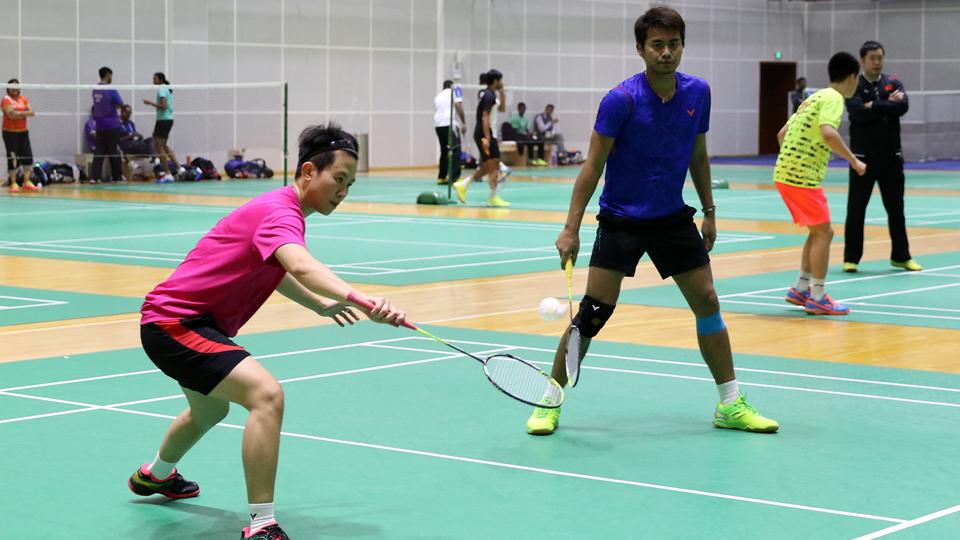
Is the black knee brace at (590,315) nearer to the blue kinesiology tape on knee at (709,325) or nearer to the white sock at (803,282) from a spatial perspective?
the blue kinesiology tape on knee at (709,325)

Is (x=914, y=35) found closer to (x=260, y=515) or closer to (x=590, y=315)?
(x=590, y=315)

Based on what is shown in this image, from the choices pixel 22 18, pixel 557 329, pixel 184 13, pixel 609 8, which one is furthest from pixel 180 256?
pixel 609 8

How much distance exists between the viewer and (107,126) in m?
31.8

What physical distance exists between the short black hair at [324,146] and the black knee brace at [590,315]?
93.5 inches

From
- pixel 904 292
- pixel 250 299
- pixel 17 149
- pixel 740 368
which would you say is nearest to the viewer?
pixel 250 299

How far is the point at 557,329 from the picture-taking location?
11680 millimetres

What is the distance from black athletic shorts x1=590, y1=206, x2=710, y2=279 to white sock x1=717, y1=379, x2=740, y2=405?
2.05ft

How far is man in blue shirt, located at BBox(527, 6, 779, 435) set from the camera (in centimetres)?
782

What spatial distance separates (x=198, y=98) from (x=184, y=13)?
2486 millimetres

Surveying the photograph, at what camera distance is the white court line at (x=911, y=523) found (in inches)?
229

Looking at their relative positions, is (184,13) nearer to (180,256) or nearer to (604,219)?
(180,256)

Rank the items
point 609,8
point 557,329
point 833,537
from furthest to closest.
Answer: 1. point 609,8
2. point 557,329
3. point 833,537

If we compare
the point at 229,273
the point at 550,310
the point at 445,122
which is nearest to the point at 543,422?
the point at 550,310

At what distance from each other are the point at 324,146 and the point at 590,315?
2.53m
